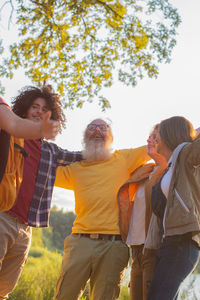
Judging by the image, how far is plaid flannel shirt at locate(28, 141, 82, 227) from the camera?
323cm

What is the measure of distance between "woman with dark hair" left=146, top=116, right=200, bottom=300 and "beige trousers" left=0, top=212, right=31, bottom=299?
3.66 feet

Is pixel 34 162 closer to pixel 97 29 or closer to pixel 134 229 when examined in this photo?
pixel 134 229

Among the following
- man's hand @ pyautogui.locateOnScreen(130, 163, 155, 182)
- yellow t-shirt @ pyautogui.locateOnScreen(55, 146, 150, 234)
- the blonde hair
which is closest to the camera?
the blonde hair

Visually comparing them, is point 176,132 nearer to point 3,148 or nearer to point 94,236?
point 94,236

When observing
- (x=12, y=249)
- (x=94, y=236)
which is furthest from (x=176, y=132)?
(x=12, y=249)

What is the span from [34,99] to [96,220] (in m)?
1.40

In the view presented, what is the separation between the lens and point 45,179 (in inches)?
133

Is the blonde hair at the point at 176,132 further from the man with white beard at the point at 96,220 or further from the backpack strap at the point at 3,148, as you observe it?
the backpack strap at the point at 3,148

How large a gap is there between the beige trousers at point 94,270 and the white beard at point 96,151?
80cm

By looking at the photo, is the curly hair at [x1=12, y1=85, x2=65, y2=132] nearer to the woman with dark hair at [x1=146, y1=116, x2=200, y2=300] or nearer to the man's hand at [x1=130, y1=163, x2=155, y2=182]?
the man's hand at [x1=130, y1=163, x2=155, y2=182]

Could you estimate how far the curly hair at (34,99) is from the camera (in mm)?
3744

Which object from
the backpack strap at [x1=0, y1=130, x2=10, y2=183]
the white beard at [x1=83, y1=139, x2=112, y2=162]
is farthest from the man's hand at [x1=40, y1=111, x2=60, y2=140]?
the white beard at [x1=83, y1=139, x2=112, y2=162]

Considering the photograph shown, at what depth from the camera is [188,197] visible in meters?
2.61

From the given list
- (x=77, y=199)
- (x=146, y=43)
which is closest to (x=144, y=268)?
(x=77, y=199)
